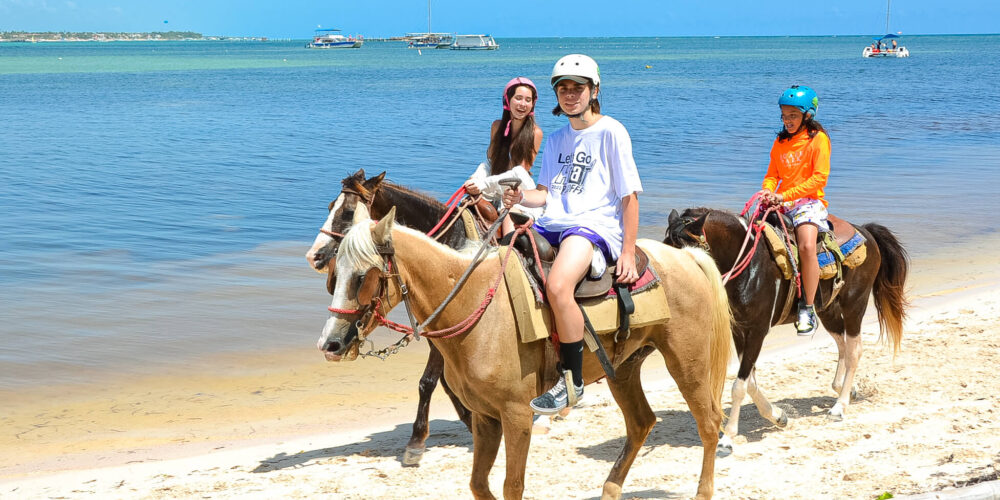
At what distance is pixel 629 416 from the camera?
5.42 meters

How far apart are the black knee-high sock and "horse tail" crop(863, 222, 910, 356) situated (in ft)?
13.9

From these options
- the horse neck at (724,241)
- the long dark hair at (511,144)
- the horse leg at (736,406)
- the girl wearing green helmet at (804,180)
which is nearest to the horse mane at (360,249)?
the long dark hair at (511,144)

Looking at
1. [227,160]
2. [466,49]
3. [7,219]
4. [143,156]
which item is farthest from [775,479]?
[466,49]

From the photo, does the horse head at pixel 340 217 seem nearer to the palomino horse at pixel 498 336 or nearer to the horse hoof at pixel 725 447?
the palomino horse at pixel 498 336

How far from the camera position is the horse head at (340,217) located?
586cm

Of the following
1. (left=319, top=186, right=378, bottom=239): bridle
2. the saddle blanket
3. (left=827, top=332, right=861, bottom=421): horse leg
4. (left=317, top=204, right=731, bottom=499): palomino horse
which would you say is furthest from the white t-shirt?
(left=827, top=332, right=861, bottom=421): horse leg

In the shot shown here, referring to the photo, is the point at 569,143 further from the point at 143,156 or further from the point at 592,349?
the point at 143,156

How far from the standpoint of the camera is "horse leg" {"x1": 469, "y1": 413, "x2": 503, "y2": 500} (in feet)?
15.0

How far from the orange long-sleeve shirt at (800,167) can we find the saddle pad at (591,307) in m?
2.55

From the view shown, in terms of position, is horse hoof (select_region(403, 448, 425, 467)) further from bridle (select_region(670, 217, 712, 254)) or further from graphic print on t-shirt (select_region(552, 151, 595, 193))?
graphic print on t-shirt (select_region(552, 151, 595, 193))

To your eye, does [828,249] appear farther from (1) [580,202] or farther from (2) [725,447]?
(1) [580,202]

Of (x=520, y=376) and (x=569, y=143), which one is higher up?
(x=569, y=143)

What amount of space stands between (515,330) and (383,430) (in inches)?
123

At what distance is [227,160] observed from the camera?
1062 inches
